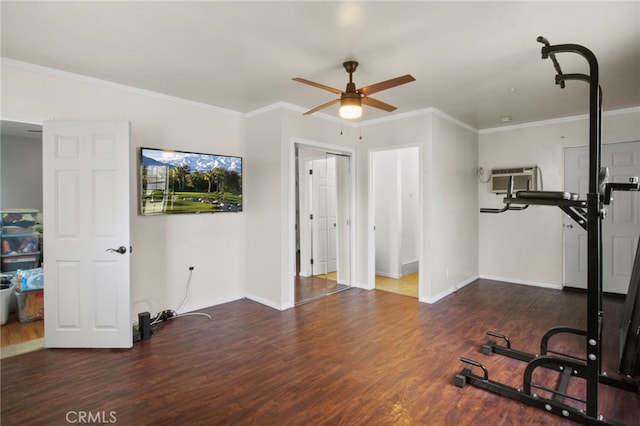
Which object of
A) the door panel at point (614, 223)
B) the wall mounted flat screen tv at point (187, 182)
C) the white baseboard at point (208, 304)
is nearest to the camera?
the wall mounted flat screen tv at point (187, 182)

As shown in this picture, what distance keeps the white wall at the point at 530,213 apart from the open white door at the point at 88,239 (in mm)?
5372

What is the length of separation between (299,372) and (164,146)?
2878 millimetres

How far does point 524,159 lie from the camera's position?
535cm

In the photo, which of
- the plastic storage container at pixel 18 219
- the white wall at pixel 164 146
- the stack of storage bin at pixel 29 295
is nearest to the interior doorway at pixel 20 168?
the plastic storage container at pixel 18 219

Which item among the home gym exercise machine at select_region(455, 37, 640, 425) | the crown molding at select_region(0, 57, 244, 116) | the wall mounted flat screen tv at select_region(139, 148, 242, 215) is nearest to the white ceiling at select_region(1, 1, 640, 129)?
the crown molding at select_region(0, 57, 244, 116)

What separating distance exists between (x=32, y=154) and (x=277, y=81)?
4.33 metres

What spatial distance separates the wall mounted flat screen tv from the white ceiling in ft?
2.47

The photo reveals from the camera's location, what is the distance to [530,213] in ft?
17.6

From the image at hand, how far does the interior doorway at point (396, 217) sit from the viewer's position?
5.80m

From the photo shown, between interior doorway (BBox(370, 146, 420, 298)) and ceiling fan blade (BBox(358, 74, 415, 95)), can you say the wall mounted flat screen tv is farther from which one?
interior doorway (BBox(370, 146, 420, 298))

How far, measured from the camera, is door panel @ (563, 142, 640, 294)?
4.54 m

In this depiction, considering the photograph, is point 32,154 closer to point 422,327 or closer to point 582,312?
point 422,327

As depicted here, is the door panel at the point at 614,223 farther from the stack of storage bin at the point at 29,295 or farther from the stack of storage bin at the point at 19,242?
the stack of storage bin at the point at 19,242

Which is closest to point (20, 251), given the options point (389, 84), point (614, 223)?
point (389, 84)
